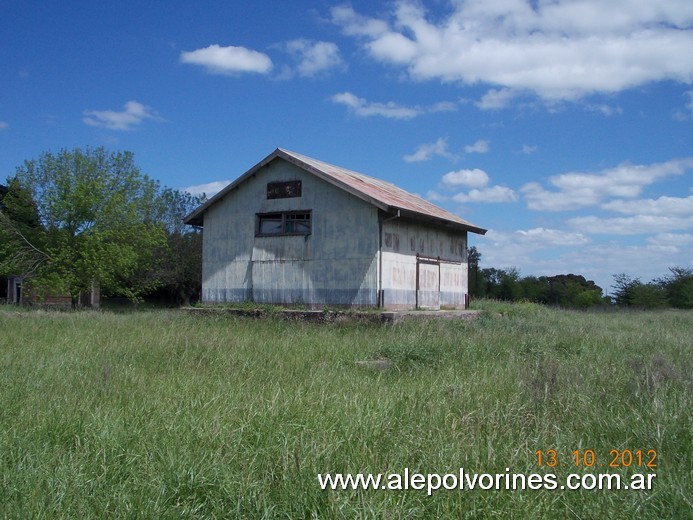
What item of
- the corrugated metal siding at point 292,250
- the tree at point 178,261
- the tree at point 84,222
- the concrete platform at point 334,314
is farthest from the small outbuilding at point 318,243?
the tree at point 178,261

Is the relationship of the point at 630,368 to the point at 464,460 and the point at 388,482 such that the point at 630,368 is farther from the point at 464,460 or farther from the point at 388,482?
the point at 388,482

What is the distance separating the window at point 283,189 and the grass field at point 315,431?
32.3 feet

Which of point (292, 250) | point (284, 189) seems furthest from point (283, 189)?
point (292, 250)

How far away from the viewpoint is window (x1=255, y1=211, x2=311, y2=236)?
1838 cm

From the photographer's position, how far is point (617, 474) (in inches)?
165

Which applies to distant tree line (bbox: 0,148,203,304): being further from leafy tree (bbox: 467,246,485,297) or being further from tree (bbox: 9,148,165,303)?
leafy tree (bbox: 467,246,485,297)

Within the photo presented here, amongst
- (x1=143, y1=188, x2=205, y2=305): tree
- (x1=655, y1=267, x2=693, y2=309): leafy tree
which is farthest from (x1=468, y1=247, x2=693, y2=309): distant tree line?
(x1=143, y1=188, x2=205, y2=305): tree

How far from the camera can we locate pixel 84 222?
89.0ft

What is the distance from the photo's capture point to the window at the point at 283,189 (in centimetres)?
1855

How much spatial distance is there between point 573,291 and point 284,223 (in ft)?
103

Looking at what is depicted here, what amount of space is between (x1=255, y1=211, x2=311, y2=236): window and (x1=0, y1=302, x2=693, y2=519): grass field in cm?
934

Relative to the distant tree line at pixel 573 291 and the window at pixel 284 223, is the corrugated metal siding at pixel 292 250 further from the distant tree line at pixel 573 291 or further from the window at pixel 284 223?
the distant tree line at pixel 573 291
